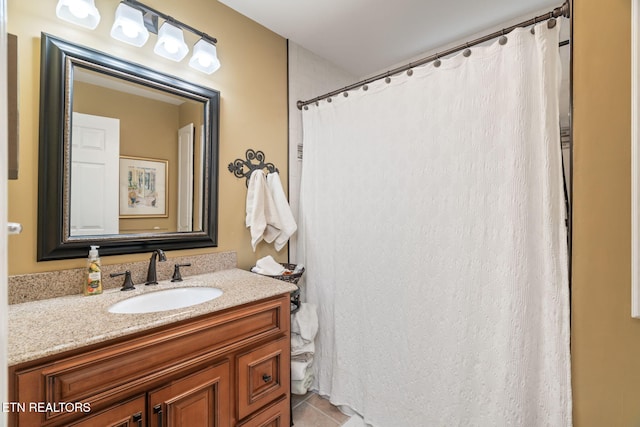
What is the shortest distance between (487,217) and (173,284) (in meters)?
1.52

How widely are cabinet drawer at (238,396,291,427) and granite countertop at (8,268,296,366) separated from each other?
1.71ft

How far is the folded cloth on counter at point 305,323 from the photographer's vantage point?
1.76m

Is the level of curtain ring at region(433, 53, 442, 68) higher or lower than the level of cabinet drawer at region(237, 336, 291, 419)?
higher

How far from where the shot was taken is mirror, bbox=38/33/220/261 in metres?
1.14

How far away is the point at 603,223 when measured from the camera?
928 millimetres

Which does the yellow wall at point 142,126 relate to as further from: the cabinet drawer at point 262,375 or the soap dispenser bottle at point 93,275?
the cabinet drawer at point 262,375

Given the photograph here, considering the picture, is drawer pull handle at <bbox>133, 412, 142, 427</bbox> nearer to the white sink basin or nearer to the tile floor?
the white sink basin

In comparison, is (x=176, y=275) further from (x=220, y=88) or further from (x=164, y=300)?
(x=220, y=88)

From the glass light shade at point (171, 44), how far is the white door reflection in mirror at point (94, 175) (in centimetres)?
43

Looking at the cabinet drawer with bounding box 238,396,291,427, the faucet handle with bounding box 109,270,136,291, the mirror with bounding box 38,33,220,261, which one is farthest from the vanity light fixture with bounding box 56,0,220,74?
the cabinet drawer with bounding box 238,396,291,427

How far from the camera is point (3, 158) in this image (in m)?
0.40

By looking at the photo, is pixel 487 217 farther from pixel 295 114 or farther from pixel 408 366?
pixel 295 114

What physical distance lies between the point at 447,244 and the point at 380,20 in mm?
1482

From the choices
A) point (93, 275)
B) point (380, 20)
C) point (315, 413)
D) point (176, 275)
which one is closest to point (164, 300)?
point (176, 275)
